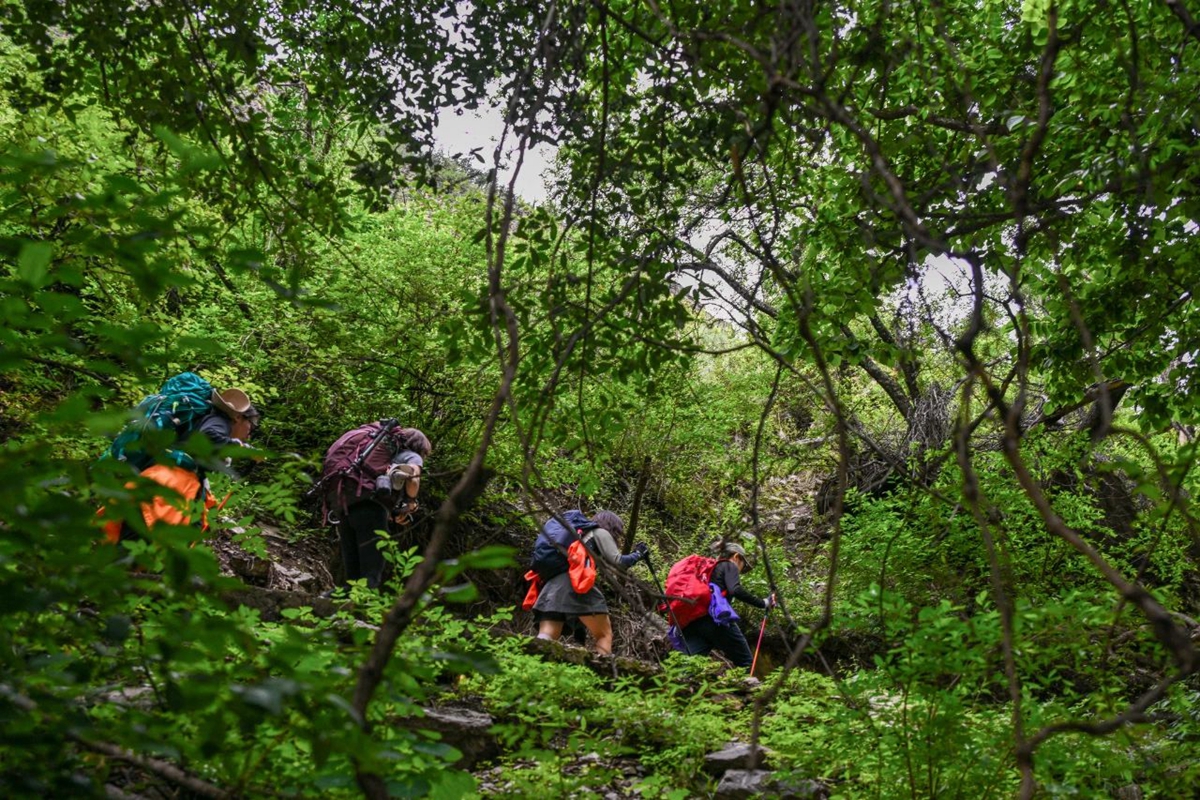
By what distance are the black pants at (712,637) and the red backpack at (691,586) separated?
0.08 metres

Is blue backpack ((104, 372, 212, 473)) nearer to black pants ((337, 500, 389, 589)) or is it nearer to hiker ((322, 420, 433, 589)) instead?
hiker ((322, 420, 433, 589))

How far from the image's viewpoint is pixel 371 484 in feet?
22.1

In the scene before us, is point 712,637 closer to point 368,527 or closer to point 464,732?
point 368,527

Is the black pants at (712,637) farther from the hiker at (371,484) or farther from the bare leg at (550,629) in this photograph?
the hiker at (371,484)

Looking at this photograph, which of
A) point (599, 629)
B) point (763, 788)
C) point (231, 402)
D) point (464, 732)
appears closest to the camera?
point (763, 788)

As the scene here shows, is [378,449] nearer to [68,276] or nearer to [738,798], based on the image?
[738,798]

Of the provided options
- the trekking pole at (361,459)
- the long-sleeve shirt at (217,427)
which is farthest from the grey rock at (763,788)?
the trekking pole at (361,459)

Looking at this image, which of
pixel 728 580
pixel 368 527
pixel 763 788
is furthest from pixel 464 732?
pixel 728 580

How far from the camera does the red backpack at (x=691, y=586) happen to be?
25.0 feet

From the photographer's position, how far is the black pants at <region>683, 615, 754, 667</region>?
7715mm

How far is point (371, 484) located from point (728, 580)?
137 inches

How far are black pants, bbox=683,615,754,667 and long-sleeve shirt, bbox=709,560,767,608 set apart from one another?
11.4 inches

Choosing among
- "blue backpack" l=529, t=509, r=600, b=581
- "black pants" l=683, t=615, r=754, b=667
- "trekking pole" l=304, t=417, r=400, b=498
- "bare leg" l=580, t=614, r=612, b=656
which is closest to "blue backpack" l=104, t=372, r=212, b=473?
"trekking pole" l=304, t=417, r=400, b=498

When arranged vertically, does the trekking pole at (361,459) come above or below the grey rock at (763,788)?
above
